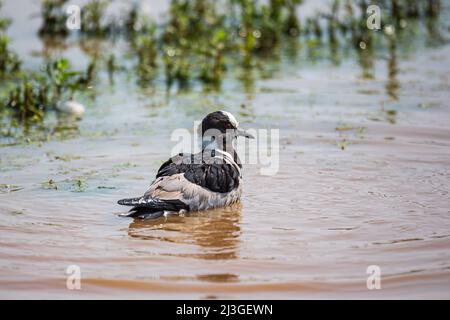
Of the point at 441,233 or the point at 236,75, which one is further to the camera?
the point at 236,75

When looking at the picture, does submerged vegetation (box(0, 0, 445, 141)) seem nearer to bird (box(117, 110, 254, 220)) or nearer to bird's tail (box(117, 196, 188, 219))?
bird (box(117, 110, 254, 220))

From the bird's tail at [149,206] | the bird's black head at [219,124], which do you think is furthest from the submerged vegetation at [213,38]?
the bird's tail at [149,206]

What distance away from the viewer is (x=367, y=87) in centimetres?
1271

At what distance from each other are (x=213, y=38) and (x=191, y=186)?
20.2ft

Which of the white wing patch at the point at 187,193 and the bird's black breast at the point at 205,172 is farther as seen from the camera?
the bird's black breast at the point at 205,172

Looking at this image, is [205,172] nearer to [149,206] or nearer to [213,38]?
[149,206]

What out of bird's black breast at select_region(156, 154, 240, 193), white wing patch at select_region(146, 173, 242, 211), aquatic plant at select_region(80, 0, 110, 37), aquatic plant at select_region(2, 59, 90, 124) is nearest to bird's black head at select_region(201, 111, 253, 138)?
bird's black breast at select_region(156, 154, 240, 193)

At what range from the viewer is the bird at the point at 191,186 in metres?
7.41

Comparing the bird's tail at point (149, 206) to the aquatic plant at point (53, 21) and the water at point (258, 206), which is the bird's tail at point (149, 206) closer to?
Result: the water at point (258, 206)

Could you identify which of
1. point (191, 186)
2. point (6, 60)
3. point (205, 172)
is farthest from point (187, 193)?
point (6, 60)

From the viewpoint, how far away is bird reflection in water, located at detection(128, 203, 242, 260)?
660 centimetres

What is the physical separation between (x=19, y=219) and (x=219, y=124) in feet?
7.30

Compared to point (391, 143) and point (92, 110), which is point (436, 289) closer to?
point (391, 143)

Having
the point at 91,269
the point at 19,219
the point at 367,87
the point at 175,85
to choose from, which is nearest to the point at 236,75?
the point at 175,85
